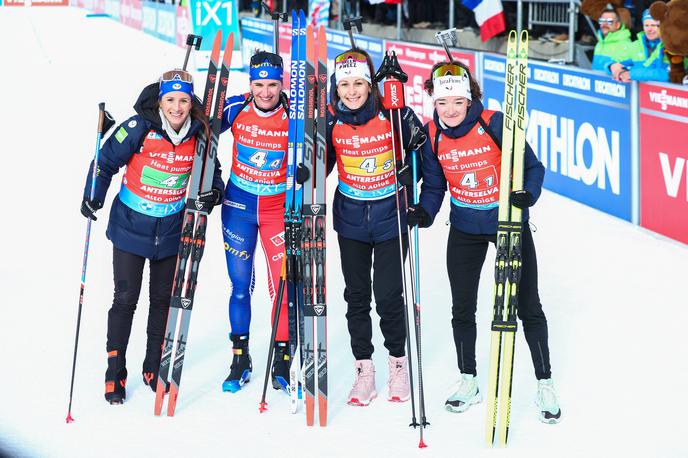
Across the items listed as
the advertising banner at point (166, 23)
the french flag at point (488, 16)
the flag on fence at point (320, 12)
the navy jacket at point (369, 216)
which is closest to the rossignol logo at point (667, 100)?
the navy jacket at point (369, 216)

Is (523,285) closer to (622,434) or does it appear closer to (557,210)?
(622,434)

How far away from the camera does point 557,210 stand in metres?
9.99

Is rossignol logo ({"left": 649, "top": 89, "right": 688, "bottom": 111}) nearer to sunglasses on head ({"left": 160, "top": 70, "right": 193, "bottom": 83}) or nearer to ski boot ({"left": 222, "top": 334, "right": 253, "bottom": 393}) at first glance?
A: ski boot ({"left": 222, "top": 334, "right": 253, "bottom": 393})

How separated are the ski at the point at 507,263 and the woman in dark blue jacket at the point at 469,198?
10 centimetres

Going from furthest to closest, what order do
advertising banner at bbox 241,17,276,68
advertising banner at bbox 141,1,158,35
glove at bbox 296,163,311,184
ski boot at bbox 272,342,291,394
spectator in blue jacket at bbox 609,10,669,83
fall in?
1. advertising banner at bbox 141,1,158,35
2. advertising banner at bbox 241,17,276,68
3. spectator in blue jacket at bbox 609,10,669,83
4. ski boot at bbox 272,342,291,394
5. glove at bbox 296,163,311,184

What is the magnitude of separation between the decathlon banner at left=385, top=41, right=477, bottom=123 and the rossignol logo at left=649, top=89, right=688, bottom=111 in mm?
3727

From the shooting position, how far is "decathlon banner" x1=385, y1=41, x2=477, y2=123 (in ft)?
41.3

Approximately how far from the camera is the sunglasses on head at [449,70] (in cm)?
529

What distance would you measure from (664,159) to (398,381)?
13.1ft

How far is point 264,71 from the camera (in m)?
5.56

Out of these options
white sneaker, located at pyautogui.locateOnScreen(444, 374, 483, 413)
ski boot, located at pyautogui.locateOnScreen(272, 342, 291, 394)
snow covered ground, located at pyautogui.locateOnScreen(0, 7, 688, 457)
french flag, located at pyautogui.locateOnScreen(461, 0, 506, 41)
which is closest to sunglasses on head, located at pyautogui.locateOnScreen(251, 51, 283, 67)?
ski boot, located at pyautogui.locateOnScreen(272, 342, 291, 394)

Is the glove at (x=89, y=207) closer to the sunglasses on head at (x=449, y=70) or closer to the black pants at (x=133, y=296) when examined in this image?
the black pants at (x=133, y=296)

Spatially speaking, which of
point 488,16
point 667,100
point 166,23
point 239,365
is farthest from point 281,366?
point 166,23

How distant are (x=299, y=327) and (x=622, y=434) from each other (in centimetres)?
178
